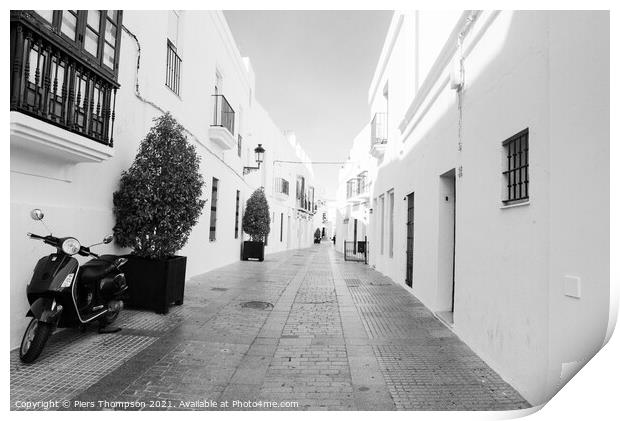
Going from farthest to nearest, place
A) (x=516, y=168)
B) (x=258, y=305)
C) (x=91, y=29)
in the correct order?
(x=258, y=305) → (x=91, y=29) → (x=516, y=168)

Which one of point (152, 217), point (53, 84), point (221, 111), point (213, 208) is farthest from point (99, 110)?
point (221, 111)

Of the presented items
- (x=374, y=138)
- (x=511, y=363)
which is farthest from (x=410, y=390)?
(x=374, y=138)

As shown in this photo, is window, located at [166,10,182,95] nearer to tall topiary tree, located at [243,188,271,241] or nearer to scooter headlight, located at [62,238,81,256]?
scooter headlight, located at [62,238,81,256]

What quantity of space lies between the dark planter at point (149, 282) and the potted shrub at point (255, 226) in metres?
8.75

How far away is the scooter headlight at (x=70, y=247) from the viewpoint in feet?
11.7

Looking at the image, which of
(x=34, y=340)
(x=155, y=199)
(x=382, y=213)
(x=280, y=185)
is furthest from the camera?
(x=280, y=185)

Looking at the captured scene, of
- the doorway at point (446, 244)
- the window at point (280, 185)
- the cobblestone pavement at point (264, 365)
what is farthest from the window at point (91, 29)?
the window at point (280, 185)

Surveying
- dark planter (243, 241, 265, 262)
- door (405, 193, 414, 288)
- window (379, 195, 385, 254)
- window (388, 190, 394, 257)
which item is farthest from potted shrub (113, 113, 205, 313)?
dark planter (243, 241, 265, 262)

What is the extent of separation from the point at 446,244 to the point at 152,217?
4150 millimetres

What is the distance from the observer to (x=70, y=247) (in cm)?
361

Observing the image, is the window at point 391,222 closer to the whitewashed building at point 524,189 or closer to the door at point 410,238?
the door at point 410,238

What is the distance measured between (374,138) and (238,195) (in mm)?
5160

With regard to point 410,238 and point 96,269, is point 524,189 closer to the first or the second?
point 96,269

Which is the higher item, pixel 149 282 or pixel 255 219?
pixel 255 219
